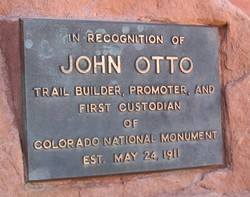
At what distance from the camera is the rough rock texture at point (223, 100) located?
2477 millimetres

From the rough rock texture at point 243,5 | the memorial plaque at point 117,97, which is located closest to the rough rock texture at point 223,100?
the memorial plaque at point 117,97

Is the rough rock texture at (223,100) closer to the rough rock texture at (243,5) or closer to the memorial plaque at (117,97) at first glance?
the memorial plaque at (117,97)

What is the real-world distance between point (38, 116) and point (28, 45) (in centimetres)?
36

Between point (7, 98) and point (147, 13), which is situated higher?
point (147, 13)

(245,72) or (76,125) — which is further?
(245,72)

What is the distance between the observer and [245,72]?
9.55 ft

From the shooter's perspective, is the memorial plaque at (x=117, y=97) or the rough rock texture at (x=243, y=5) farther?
the rough rock texture at (x=243, y=5)

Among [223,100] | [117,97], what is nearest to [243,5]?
[223,100]

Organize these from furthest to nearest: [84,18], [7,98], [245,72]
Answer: [245,72]
[84,18]
[7,98]

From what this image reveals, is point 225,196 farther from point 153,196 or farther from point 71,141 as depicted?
point 71,141

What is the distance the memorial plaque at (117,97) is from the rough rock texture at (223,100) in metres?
0.05

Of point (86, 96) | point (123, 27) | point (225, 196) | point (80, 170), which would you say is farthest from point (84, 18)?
point (225, 196)

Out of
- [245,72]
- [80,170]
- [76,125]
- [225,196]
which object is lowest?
[225,196]

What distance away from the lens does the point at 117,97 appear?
2.68 m
